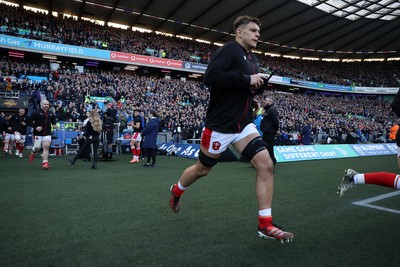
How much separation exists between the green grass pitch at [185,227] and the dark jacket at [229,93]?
117 centimetres

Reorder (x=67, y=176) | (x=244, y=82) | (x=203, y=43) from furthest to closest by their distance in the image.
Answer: (x=203, y=43)
(x=67, y=176)
(x=244, y=82)

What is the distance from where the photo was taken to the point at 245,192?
198 inches

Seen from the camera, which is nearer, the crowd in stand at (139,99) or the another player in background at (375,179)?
the another player in background at (375,179)

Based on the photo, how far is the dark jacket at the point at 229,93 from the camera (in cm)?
279

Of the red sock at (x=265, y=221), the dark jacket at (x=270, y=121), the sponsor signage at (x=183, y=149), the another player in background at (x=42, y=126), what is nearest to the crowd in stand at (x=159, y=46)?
the sponsor signage at (x=183, y=149)

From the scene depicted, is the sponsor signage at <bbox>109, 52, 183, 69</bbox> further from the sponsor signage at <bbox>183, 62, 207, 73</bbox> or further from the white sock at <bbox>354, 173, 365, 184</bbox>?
the white sock at <bbox>354, 173, 365, 184</bbox>

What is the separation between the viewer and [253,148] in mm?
2846

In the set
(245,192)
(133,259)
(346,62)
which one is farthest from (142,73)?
(346,62)

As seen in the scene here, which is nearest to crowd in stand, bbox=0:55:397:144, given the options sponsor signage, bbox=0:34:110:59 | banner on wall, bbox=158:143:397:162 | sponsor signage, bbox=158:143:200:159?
sponsor signage, bbox=158:143:200:159

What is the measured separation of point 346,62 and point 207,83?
202ft

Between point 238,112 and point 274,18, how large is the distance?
37.4m

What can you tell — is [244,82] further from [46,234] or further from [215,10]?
[215,10]

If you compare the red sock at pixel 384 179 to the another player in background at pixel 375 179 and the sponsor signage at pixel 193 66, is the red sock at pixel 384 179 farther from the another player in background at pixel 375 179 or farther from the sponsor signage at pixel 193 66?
the sponsor signage at pixel 193 66

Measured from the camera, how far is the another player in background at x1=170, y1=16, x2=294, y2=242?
271cm
